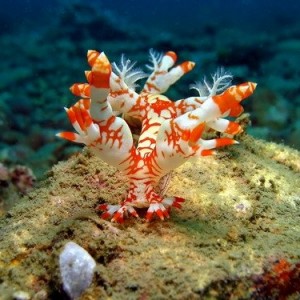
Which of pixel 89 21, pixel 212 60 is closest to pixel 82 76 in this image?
pixel 212 60

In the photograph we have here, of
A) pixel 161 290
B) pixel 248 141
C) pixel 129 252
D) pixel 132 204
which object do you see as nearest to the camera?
pixel 161 290

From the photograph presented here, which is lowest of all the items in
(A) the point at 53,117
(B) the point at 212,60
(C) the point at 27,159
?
(C) the point at 27,159

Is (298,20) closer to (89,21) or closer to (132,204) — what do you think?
(89,21)

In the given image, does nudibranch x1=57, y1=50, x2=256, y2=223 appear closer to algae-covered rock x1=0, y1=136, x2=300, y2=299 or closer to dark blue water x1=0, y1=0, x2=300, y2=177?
algae-covered rock x1=0, y1=136, x2=300, y2=299

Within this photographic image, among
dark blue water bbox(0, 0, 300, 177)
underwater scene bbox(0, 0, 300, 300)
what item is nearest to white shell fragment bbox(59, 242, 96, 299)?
underwater scene bbox(0, 0, 300, 300)

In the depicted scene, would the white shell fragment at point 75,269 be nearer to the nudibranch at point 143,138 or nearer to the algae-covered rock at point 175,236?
the algae-covered rock at point 175,236

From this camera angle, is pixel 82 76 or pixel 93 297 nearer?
pixel 93 297
